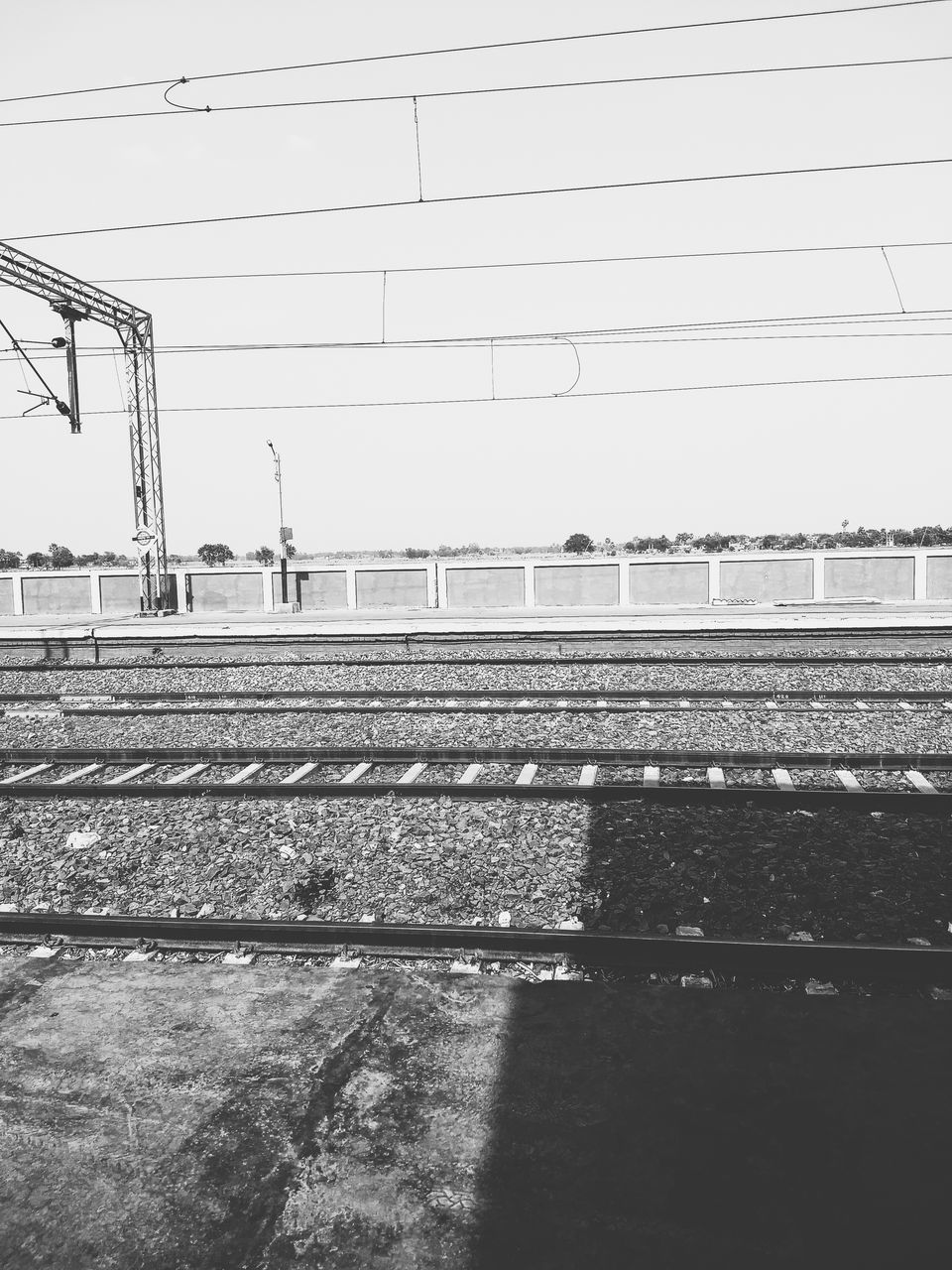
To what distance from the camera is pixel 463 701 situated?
1105cm

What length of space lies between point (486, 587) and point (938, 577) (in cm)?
1366

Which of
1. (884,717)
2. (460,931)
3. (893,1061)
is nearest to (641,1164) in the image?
(893,1061)

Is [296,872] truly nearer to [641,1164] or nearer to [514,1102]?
[514,1102]

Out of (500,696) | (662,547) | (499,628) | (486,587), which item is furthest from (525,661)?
(662,547)

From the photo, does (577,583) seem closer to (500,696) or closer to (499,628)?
(499,628)

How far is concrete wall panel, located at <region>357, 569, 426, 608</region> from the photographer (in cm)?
2818

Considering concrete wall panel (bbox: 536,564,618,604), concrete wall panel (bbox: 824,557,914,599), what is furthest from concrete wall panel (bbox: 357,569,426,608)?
concrete wall panel (bbox: 824,557,914,599)

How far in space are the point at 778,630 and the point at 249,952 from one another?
1394cm

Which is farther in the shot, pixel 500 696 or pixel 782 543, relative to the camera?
pixel 782 543

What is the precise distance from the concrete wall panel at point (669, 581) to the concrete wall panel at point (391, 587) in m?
6.90

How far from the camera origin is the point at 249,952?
422 centimetres

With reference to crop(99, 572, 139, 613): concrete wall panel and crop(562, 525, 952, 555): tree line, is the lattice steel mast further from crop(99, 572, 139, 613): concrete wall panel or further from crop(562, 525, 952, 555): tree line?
crop(562, 525, 952, 555): tree line

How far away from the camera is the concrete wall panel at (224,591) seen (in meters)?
30.0

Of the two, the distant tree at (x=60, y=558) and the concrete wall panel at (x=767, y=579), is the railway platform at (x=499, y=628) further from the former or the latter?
the distant tree at (x=60, y=558)
